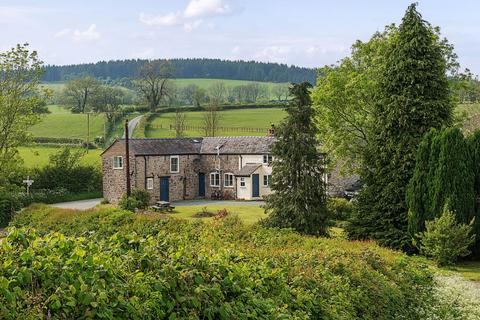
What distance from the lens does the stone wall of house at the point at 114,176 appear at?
5607 centimetres

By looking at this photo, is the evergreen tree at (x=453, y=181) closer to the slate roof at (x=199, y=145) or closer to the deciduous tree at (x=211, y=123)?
the slate roof at (x=199, y=145)

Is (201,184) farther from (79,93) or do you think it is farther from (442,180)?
(79,93)

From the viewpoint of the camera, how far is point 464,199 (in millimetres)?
28656

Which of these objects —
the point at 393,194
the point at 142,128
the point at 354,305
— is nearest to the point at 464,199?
the point at 393,194

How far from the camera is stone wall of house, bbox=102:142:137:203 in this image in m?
56.1

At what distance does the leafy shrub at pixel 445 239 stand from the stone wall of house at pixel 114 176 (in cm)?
3412

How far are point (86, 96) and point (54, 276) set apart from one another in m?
120

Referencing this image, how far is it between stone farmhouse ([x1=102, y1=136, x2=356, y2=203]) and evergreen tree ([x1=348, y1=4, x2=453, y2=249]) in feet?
79.5

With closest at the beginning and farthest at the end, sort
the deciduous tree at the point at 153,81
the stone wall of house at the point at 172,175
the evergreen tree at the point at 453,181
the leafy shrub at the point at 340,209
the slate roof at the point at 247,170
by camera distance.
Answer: the evergreen tree at the point at 453,181 < the leafy shrub at the point at 340,209 < the stone wall of house at the point at 172,175 < the slate roof at the point at 247,170 < the deciduous tree at the point at 153,81

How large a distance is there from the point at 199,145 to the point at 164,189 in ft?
22.3

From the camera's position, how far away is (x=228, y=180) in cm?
6075

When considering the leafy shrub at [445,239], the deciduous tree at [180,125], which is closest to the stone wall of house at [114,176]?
the deciduous tree at [180,125]

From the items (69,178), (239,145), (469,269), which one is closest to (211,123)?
(239,145)

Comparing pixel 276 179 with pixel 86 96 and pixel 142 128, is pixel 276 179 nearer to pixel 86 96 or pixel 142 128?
pixel 142 128
